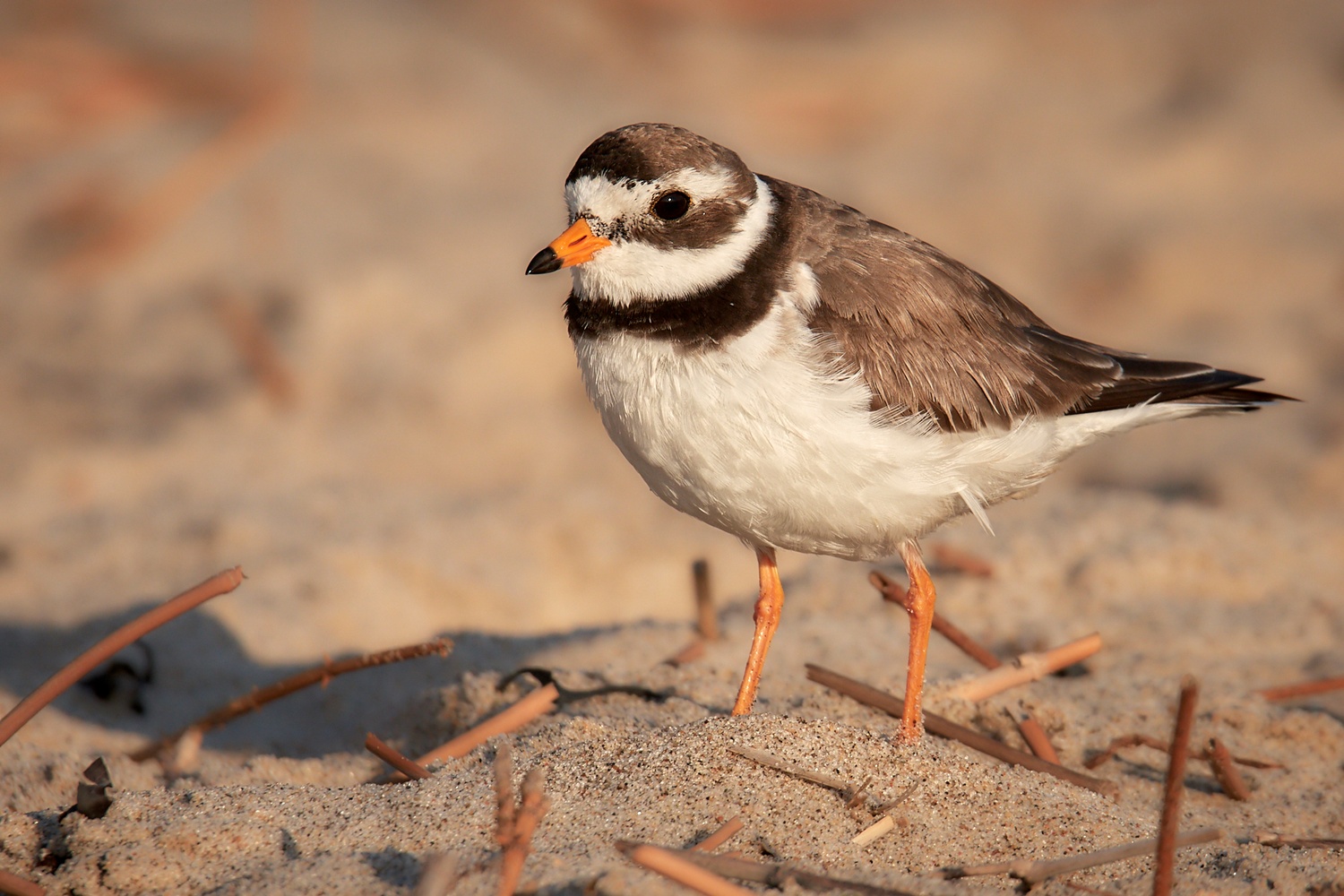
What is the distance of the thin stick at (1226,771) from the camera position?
3.42 m

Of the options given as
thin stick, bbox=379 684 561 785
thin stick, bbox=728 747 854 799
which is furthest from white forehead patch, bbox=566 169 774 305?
thin stick, bbox=728 747 854 799

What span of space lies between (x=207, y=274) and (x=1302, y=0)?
31.5ft

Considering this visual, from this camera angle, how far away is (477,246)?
8094 mm

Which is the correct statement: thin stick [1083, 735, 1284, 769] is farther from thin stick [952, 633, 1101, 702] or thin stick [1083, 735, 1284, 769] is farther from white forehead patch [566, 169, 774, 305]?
white forehead patch [566, 169, 774, 305]

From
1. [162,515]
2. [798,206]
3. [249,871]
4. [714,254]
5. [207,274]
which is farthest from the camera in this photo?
[207,274]

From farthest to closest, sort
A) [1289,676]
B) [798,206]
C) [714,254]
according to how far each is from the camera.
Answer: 1. [1289,676]
2. [798,206]
3. [714,254]

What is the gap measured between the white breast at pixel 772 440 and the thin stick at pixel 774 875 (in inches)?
45.5

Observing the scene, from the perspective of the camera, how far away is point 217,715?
147 inches

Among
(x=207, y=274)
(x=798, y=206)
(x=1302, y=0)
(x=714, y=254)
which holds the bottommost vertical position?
(x=714, y=254)

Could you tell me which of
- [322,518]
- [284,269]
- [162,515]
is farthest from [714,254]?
[284,269]

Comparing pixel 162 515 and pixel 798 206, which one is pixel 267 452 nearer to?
pixel 162 515

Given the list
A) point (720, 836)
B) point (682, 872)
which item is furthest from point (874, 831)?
point (682, 872)

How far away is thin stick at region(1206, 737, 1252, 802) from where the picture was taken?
342cm

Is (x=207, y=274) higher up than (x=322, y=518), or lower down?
higher up
